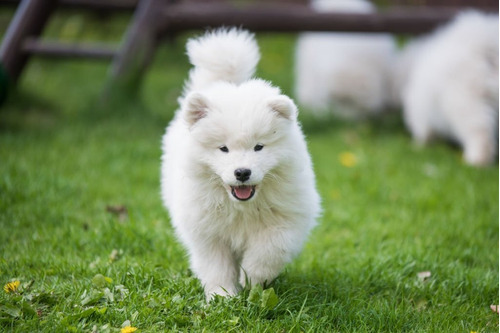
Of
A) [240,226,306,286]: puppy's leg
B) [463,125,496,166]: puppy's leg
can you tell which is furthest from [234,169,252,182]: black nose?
[463,125,496,166]: puppy's leg

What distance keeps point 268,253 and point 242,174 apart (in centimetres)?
46

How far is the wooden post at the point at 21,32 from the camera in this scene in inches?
229

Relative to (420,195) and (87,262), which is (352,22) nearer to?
(420,195)

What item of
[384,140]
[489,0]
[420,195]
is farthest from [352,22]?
[420,195]

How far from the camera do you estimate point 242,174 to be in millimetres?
2502

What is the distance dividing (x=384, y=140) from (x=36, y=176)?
11.9ft

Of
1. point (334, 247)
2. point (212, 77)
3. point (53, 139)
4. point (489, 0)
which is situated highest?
point (489, 0)

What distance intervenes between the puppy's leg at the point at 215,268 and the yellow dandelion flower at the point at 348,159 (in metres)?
2.75

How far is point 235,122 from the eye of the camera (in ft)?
8.41

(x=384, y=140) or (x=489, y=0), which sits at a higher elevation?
(x=489, y=0)

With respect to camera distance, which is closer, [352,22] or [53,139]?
[53,139]

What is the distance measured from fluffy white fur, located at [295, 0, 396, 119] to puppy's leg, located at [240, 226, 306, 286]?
440 cm

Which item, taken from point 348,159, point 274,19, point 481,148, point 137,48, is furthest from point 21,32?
point 481,148

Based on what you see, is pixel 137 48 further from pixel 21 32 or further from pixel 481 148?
pixel 481 148
